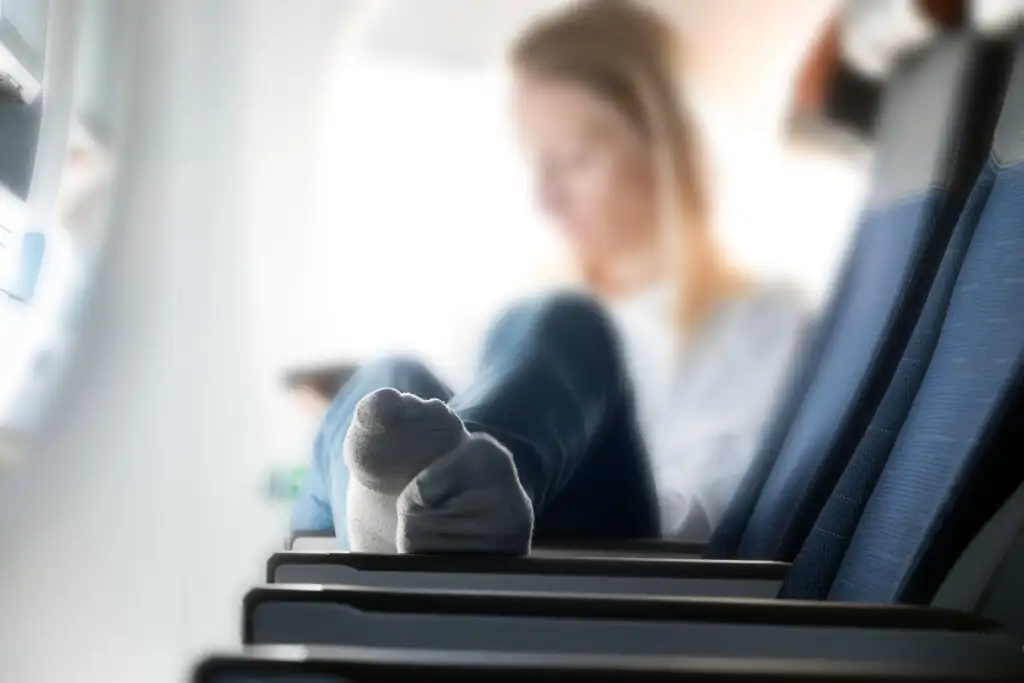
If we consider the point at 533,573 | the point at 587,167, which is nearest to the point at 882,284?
the point at 533,573

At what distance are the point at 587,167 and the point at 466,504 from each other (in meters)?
1.10

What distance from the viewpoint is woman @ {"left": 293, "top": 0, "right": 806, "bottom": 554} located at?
0.66 m

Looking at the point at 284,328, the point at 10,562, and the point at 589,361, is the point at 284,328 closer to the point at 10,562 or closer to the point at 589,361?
the point at 10,562

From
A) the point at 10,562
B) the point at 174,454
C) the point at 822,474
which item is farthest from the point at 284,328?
the point at 822,474

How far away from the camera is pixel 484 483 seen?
65 centimetres

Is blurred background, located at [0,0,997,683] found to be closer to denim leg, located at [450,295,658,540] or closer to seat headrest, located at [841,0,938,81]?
seat headrest, located at [841,0,938,81]

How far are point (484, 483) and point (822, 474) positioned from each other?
0.32 metres

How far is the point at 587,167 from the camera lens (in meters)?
1.67

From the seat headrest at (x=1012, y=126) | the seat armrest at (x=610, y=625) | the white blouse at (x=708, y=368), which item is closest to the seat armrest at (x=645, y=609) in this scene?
the seat armrest at (x=610, y=625)

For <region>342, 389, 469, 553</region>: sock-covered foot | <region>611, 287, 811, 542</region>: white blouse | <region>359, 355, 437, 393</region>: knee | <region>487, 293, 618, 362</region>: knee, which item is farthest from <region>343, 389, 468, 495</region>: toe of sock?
<region>611, 287, 811, 542</region>: white blouse

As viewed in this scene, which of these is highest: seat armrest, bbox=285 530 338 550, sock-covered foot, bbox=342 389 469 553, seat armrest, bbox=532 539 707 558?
sock-covered foot, bbox=342 389 469 553

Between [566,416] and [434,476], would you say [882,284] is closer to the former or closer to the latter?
[566,416]

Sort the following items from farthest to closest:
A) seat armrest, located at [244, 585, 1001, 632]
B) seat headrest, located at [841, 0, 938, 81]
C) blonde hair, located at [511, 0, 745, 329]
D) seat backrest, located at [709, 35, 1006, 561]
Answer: blonde hair, located at [511, 0, 745, 329] < seat headrest, located at [841, 0, 938, 81] < seat backrest, located at [709, 35, 1006, 561] < seat armrest, located at [244, 585, 1001, 632]

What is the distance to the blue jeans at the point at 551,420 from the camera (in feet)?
2.65
